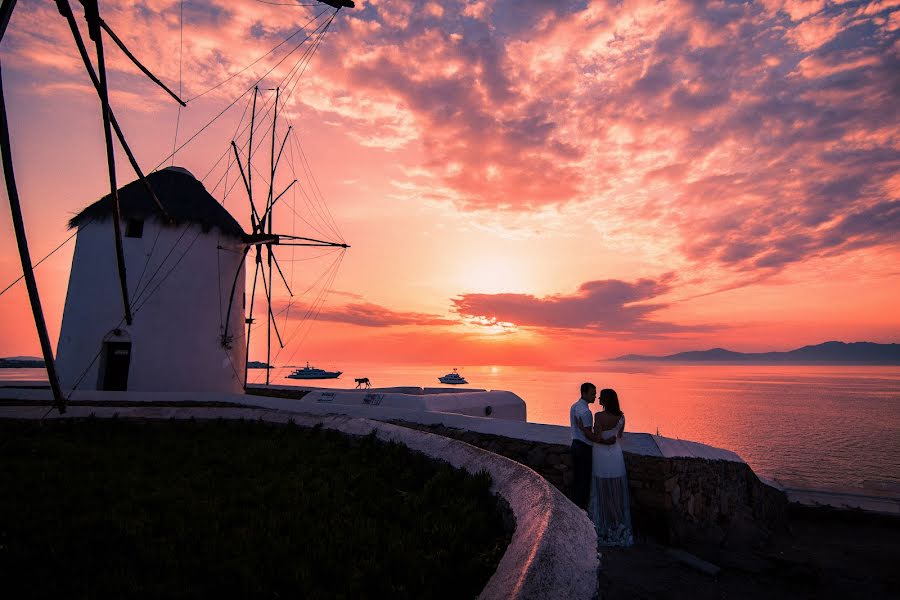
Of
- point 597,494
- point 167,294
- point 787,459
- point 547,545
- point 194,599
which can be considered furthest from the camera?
point 787,459

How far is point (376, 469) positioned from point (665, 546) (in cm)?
522

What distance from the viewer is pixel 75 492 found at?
546 centimetres

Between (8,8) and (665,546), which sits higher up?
(8,8)

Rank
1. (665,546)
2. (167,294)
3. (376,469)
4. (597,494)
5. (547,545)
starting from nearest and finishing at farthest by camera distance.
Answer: (547,545) < (376,469) < (597,494) < (665,546) < (167,294)

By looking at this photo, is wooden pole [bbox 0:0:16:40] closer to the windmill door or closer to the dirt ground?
the dirt ground

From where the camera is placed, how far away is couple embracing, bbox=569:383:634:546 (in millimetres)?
7219

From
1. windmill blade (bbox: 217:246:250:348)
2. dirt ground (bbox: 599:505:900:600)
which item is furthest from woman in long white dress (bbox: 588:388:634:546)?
windmill blade (bbox: 217:246:250:348)

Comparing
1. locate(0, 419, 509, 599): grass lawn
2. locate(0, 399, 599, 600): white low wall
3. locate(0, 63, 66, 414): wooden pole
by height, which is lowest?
locate(0, 419, 509, 599): grass lawn

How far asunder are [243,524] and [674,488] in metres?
7.27

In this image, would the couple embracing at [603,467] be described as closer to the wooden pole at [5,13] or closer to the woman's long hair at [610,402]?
the woman's long hair at [610,402]

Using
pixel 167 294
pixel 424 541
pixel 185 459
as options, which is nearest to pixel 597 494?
pixel 424 541

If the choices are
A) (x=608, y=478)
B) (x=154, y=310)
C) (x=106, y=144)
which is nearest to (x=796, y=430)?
(x=608, y=478)

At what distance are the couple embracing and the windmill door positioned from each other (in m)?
17.3

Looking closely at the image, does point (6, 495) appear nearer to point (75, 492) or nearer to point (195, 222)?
point (75, 492)
